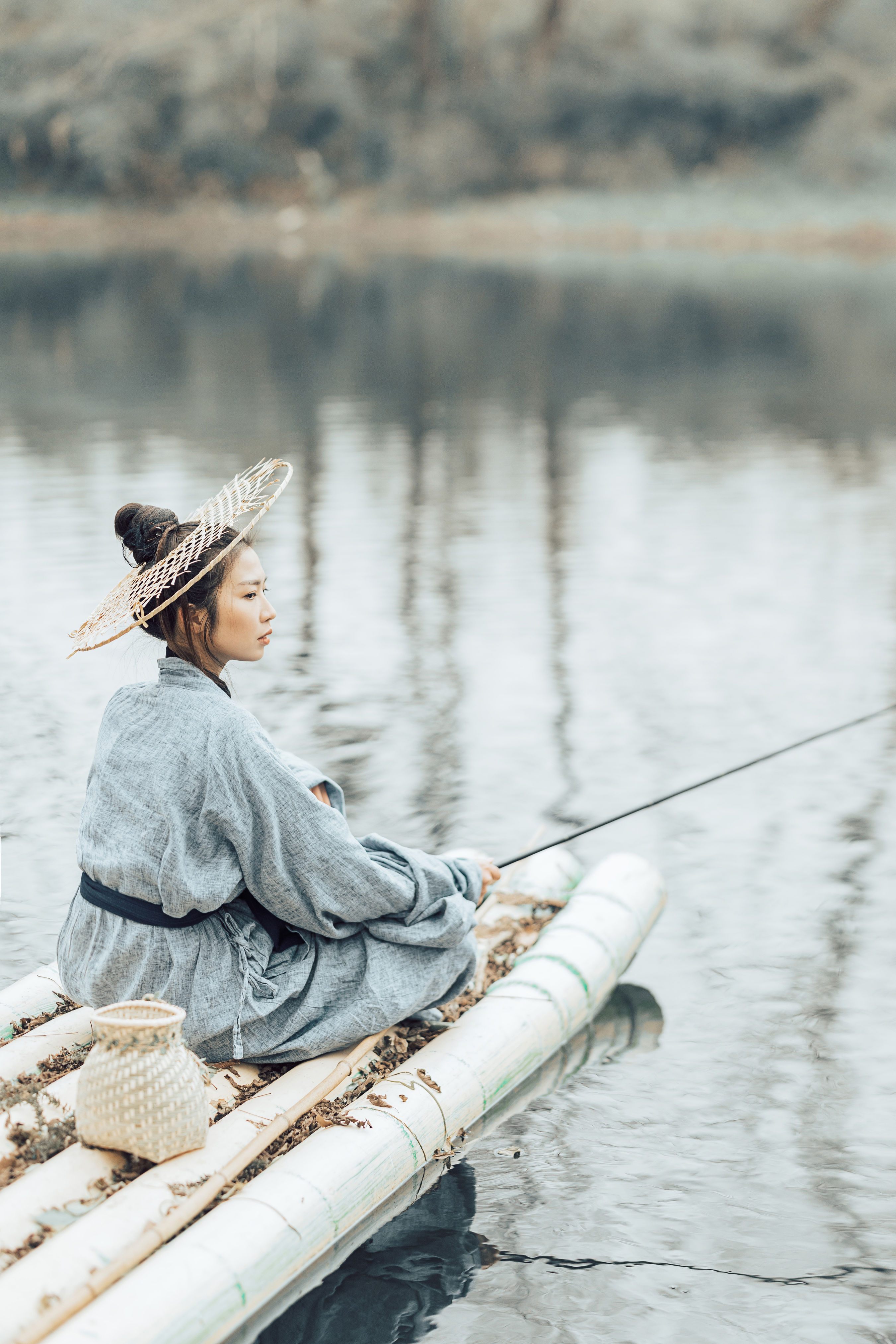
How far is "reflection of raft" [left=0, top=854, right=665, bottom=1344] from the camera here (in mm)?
2443

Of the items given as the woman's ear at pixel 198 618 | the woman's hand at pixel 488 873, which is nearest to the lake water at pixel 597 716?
the woman's ear at pixel 198 618

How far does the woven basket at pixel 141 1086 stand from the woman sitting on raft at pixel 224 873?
0.23m

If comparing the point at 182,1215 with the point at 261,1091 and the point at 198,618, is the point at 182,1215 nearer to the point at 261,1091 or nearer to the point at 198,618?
the point at 261,1091

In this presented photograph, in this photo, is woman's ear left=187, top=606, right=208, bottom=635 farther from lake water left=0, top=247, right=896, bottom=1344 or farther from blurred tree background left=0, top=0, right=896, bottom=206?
blurred tree background left=0, top=0, right=896, bottom=206

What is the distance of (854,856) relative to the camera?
5.04m

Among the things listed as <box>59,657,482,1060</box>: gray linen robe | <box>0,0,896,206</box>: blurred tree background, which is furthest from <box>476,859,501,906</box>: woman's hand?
<box>0,0,896,206</box>: blurred tree background

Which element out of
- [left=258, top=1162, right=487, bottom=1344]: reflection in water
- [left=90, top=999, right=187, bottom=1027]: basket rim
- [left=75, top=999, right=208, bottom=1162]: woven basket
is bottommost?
[left=258, top=1162, right=487, bottom=1344]: reflection in water

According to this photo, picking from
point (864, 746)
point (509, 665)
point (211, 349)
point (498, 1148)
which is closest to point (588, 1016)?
point (498, 1148)

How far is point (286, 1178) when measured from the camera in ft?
9.20

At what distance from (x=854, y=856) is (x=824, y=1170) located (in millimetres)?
1755

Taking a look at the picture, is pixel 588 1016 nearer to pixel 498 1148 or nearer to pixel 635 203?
pixel 498 1148

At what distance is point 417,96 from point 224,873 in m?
46.2

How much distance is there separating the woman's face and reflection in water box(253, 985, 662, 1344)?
1.20 metres

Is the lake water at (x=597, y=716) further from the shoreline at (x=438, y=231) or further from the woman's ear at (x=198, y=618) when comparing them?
the shoreline at (x=438, y=231)
